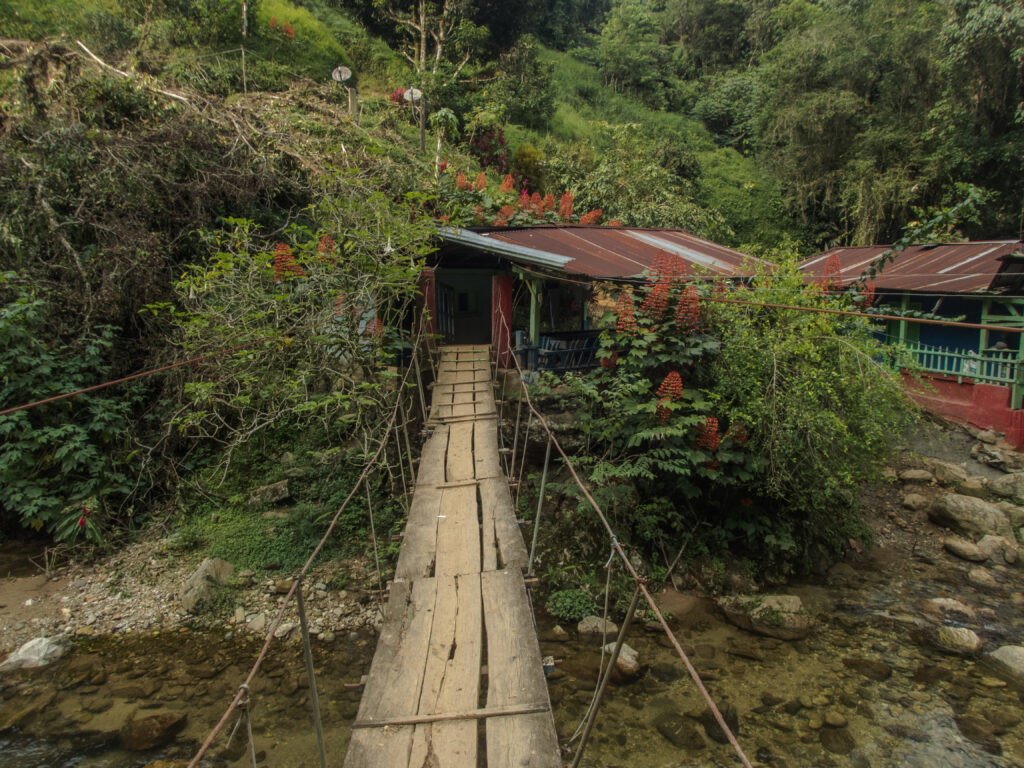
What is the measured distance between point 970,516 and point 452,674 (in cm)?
786

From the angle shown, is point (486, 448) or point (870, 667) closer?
point (870, 667)

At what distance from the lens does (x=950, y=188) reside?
14.6m

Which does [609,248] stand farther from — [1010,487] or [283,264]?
[1010,487]

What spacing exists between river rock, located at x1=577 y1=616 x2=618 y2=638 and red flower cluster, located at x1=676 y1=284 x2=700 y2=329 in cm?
317

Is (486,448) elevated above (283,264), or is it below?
below

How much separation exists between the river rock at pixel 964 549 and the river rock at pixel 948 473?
1.54 metres

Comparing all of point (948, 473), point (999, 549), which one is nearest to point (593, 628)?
point (999, 549)

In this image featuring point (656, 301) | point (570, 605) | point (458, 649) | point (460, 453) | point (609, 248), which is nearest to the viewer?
point (458, 649)

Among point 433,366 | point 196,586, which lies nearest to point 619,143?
point 433,366

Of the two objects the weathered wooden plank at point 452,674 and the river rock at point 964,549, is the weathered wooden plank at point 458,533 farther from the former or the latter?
the river rock at point 964,549

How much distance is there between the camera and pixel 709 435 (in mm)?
5730

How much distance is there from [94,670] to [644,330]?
599cm

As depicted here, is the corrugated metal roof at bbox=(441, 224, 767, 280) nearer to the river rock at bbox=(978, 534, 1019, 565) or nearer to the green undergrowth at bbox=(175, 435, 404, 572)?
the green undergrowth at bbox=(175, 435, 404, 572)

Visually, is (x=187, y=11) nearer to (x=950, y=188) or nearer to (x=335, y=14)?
(x=335, y=14)
